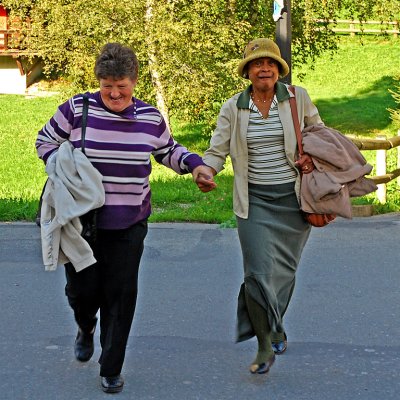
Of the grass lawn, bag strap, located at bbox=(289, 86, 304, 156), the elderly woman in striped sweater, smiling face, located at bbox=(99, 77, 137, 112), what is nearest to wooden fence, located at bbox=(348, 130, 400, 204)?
the grass lawn

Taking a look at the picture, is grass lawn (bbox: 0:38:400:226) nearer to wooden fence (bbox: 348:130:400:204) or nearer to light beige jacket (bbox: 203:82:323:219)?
wooden fence (bbox: 348:130:400:204)

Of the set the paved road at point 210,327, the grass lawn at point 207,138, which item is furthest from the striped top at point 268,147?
the grass lawn at point 207,138

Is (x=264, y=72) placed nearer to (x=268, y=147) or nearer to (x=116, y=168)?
(x=268, y=147)

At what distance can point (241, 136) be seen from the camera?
209 inches

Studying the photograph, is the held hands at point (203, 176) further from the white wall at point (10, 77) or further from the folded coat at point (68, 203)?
the white wall at point (10, 77)

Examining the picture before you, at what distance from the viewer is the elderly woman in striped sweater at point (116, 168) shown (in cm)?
482

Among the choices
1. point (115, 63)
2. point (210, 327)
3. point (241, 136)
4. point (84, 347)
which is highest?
point (115, 63)

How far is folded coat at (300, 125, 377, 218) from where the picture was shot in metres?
5.29

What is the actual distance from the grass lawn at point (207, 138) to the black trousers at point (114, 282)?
4727 millimetres

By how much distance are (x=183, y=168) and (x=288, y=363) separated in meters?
1.29

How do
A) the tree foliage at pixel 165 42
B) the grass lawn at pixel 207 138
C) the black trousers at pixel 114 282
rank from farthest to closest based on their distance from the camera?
1. the tree foliage at pixel 165 42
2. the grass lawn at pixel 207 138
3. the black trousers at pixel 114 282

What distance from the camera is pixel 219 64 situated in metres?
15.7

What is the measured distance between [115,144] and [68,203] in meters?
0.36

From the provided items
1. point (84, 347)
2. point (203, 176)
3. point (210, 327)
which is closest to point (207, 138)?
point (210, 327)
